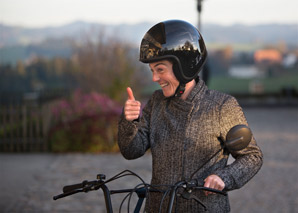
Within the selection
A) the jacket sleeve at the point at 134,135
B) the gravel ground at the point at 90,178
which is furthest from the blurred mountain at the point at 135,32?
the jacket sleeve at the point at 134,135

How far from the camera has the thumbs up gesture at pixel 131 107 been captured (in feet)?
8.79

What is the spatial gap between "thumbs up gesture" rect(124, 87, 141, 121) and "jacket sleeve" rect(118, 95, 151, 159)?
0.05 metres

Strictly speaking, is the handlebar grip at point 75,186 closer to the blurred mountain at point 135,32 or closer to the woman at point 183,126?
the woman at point 183,126

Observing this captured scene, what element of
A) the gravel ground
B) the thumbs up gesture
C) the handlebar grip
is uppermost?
the thumbs up gesture

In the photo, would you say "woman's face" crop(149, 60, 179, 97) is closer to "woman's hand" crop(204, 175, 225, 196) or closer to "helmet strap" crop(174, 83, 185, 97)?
"helmet strap" crop(174, 83, 185, 97)

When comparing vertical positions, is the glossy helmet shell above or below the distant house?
above

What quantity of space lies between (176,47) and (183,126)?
1.43 feet

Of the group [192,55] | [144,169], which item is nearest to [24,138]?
[144,169]

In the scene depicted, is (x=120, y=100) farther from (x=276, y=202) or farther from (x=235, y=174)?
(x=235, y=174)

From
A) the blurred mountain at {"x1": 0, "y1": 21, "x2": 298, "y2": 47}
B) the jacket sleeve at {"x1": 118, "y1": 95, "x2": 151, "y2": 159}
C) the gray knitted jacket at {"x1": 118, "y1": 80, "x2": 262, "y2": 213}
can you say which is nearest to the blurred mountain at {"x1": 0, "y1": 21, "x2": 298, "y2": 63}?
the blurred mountain at {"x1": 0, "y1": 21, "x2": 298, "y2": 47}

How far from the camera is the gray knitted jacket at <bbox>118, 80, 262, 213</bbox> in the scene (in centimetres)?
279

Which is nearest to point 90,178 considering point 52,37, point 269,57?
point 52,37

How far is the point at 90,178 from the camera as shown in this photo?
9219mm

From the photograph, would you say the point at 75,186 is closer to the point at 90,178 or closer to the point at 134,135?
the point at 134,135
